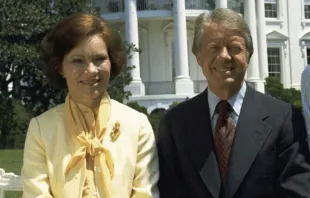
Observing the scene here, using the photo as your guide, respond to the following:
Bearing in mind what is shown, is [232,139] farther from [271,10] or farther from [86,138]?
[271,10]

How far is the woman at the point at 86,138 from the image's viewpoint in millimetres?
3221

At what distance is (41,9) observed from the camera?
18.1 meters

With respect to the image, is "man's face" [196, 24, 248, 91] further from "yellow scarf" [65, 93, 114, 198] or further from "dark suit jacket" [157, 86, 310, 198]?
"yellow scarf" [65, 93, 114, 198]

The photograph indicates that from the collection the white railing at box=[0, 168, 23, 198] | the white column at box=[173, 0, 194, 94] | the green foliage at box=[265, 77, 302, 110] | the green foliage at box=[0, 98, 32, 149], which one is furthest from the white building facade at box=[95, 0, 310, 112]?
the white railing at box=[0, 168, 23, 198]

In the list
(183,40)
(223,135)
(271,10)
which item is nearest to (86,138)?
(223,135)

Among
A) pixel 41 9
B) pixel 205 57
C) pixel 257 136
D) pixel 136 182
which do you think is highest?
pixel 41 9

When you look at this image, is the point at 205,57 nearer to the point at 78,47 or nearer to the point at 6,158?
the point at 78,47

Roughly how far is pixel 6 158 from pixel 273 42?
76.2 feet

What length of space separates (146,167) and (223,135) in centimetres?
47

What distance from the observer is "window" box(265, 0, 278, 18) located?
118ft

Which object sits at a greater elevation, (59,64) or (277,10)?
(277,10)

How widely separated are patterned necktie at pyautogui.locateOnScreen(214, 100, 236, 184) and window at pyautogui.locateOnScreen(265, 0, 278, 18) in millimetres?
33628

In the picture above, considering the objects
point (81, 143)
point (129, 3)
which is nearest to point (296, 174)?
point (81, 143)

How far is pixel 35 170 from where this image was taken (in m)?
3.25
